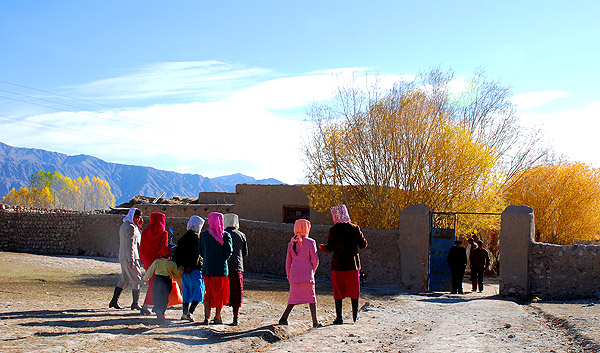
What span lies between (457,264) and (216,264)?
27.7 ft

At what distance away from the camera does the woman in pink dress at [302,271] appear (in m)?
8.42

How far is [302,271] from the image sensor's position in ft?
27.8

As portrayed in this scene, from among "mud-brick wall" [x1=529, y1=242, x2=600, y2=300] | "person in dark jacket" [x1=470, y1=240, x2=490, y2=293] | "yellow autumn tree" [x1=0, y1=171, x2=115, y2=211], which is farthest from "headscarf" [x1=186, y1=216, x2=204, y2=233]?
"yellow autumn tree" [x1=0, y1=171, x2=115, y2=211]

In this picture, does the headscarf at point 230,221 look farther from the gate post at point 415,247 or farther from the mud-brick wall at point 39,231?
the mud-brick wall at point 39,231

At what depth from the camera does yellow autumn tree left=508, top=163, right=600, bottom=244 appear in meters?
31.3

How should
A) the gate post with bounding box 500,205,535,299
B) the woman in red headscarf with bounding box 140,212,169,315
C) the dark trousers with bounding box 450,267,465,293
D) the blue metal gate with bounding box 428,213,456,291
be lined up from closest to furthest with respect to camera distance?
the woman in red headscarf with bounding box 140,212,169,315
the gate post with bounding box 500,205,535,299
the dark trousers with bounding box 450,267,465,293
the blue metal gate with bounding box 428,213,456,291

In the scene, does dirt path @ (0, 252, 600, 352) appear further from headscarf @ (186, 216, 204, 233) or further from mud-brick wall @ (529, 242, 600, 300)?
headscarf @ (186, 216, 204, 233)

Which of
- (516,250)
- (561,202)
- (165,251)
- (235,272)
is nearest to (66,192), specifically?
(561,202)

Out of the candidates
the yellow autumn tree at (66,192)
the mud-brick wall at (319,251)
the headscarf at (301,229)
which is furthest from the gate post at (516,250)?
the yellow autumn tree at (66,192)

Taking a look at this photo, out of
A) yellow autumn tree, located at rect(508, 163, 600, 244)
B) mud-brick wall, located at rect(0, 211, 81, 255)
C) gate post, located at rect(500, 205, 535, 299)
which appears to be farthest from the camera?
yellow autumn tree, located at rect(508, 163, 600, 244)

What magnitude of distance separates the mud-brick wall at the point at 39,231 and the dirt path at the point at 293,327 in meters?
10.1

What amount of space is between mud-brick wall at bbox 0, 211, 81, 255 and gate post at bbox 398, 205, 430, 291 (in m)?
13.2

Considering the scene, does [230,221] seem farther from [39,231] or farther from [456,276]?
[39,231]

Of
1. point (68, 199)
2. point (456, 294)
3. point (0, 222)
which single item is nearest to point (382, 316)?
point (456, 294)
